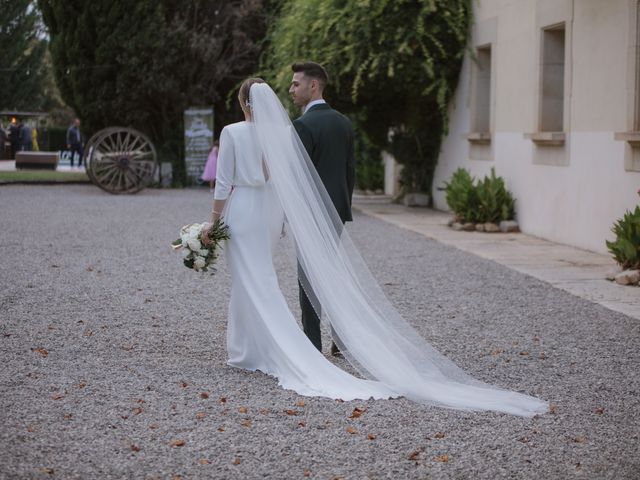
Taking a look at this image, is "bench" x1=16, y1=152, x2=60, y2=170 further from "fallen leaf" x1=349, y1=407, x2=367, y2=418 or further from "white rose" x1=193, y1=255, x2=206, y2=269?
"fallen leaf" x1=349, y1=407, x2=367, y2=418

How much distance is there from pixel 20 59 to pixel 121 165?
22065 mm

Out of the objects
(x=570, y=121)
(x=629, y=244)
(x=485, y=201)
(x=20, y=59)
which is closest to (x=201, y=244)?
(x=629, y=244)

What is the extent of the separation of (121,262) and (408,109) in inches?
347

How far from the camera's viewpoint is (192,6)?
2436 centimetres

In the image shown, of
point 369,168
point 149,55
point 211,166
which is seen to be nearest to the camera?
point 211,166

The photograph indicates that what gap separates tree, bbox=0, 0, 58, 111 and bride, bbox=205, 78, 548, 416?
33.3m

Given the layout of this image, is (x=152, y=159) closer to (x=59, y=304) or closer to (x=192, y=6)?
(x=192, y=6)

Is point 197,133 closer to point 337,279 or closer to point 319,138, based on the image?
point 319,138

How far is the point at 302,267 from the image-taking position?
5820 mm

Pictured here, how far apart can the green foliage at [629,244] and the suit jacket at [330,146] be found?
4144mm

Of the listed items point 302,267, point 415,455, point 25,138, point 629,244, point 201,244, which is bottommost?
point 415,455

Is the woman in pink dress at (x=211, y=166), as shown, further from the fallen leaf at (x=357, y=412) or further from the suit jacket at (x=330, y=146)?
the fallen leaf at (x=357, y=412)

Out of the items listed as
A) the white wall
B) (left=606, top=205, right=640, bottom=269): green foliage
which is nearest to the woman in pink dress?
the white wall

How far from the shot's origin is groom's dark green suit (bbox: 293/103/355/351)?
609 centimetres
